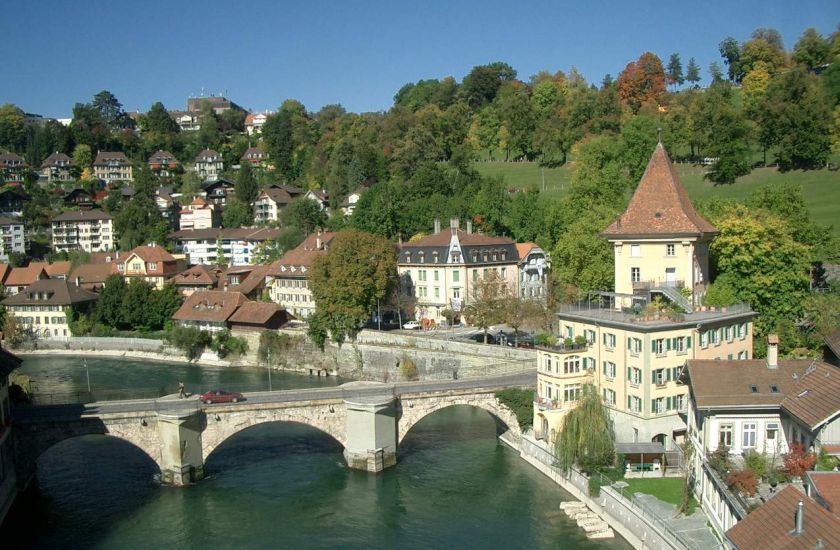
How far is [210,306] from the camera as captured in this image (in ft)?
247

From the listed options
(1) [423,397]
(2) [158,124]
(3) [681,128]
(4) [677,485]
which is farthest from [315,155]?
(4) [677,485]

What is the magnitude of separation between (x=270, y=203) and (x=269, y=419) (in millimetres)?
81170

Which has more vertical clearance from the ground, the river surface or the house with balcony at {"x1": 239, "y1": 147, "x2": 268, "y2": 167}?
the house with balcony at {"x1": 239, "y1": 147, "x2": 268, "y2": 167}

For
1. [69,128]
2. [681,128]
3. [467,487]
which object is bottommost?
[467,487]

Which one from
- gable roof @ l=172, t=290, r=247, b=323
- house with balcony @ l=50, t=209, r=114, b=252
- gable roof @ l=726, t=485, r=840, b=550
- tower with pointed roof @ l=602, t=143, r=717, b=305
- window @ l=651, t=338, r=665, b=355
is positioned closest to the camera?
gable roof @ l=726, t=485, r=840, b=550

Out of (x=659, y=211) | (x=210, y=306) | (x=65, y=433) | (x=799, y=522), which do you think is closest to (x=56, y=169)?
(x=210, y=306)

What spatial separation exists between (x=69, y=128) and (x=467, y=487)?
457 feet

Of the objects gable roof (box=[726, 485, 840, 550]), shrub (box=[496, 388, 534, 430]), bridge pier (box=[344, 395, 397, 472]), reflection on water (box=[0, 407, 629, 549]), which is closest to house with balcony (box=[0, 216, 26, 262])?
reflection on water (box=[0, 407, 629, 549])

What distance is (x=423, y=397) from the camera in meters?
42.0

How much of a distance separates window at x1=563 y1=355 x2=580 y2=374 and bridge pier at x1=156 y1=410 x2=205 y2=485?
17.7m

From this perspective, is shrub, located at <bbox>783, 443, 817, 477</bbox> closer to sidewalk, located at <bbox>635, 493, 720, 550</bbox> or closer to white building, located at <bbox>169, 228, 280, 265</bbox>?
sidewalk, located at <bbox>635, 493, 720, 550</bbox>

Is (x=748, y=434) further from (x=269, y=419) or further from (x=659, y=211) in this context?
(x=269, y=419)

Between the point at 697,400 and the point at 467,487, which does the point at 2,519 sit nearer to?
the point at 467,487

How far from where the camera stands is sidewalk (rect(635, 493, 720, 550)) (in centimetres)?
2802
